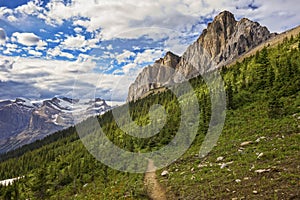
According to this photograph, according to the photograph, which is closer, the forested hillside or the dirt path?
the forested hillside

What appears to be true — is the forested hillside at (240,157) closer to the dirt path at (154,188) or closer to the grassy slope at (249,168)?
the grassy slope at (249,168)

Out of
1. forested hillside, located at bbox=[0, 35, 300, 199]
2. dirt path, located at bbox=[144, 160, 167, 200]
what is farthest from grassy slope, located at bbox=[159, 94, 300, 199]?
dirt path, located at bbox=[144, 160, 167, 200]

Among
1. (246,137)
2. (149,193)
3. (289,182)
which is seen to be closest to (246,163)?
(289,182)

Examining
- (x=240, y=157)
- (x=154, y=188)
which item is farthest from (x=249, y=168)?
(x=154, y=188)

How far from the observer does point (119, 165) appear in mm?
47531

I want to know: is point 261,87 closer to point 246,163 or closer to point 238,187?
point 246,163

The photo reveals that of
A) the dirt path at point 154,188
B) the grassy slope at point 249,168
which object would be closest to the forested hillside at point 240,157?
the grassy slope at point 249,168

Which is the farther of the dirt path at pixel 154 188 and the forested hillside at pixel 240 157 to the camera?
the dirt path at pixel 154 188

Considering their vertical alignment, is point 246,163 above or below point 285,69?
below

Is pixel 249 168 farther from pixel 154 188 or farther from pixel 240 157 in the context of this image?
pixel 154 188

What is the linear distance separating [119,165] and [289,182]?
34.5 meters

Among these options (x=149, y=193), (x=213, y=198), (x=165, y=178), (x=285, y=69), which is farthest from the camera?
(x=285, y=69)

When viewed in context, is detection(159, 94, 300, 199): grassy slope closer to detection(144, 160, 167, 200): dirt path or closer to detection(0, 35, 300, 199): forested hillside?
detection(0, 35, 300, 199): forested hillside

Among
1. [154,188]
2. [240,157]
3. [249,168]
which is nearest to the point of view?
[249,168]
